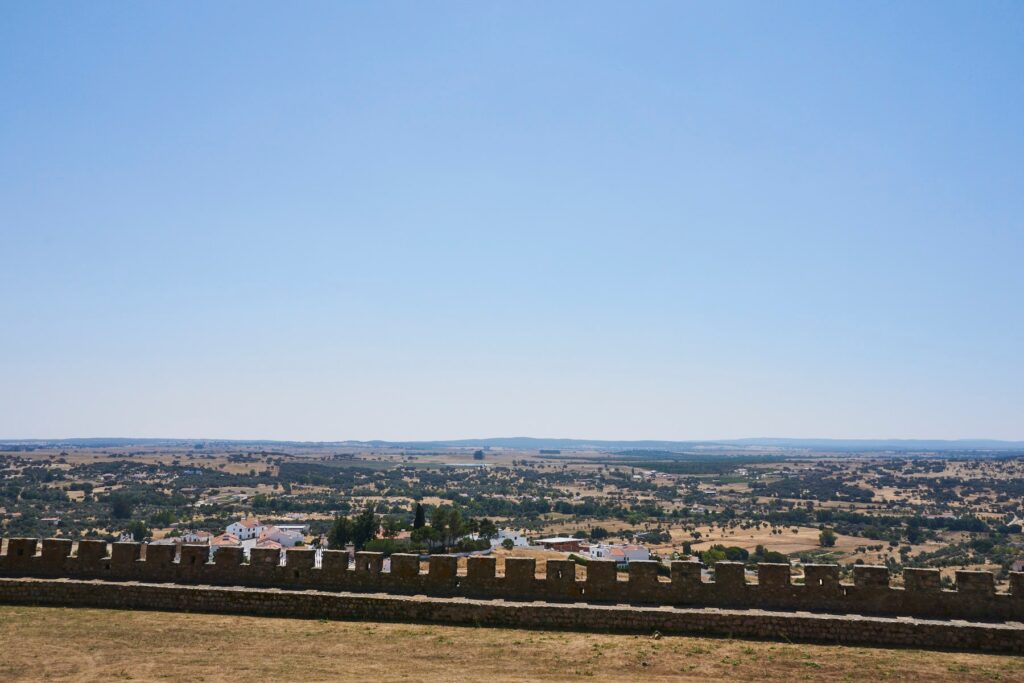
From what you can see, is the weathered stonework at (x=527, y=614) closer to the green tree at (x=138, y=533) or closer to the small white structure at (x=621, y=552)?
the small white structure at (x=621, y=552)

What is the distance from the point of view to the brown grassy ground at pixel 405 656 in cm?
1010

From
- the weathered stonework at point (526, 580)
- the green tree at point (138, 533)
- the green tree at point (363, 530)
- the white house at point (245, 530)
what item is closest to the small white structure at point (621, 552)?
the green tree at point (363, 530)

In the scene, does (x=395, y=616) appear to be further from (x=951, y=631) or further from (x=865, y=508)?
(x=865, y=508)

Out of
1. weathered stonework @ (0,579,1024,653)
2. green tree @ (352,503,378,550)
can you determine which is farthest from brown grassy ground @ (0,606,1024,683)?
green tree @ (352,503,378,550)

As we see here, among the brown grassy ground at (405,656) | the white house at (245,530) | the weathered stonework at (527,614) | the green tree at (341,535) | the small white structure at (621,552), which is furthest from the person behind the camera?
the white house at (245,530)

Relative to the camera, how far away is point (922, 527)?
73.5m

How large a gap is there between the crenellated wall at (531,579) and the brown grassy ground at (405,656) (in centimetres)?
120

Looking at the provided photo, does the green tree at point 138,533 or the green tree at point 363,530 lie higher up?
the green tree at point 363,530

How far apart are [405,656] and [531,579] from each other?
335cm

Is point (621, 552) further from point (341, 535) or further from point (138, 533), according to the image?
point (138, 533)

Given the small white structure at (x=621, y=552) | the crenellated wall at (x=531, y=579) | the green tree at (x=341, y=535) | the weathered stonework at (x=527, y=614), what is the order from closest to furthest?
the weathered stonework at (x=527, y=614) → the crenellated wall at (x=531, y=579) → the green tree at (x=341, y=535) → the small white structure at (x=621, y=552)

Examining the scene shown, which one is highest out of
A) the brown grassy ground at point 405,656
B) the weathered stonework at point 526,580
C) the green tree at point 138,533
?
the weathered stonework at point 526,580

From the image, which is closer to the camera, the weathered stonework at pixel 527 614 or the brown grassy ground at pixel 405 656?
the brown grassy ground at pixel 405 656

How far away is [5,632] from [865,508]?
104221 millimetres
